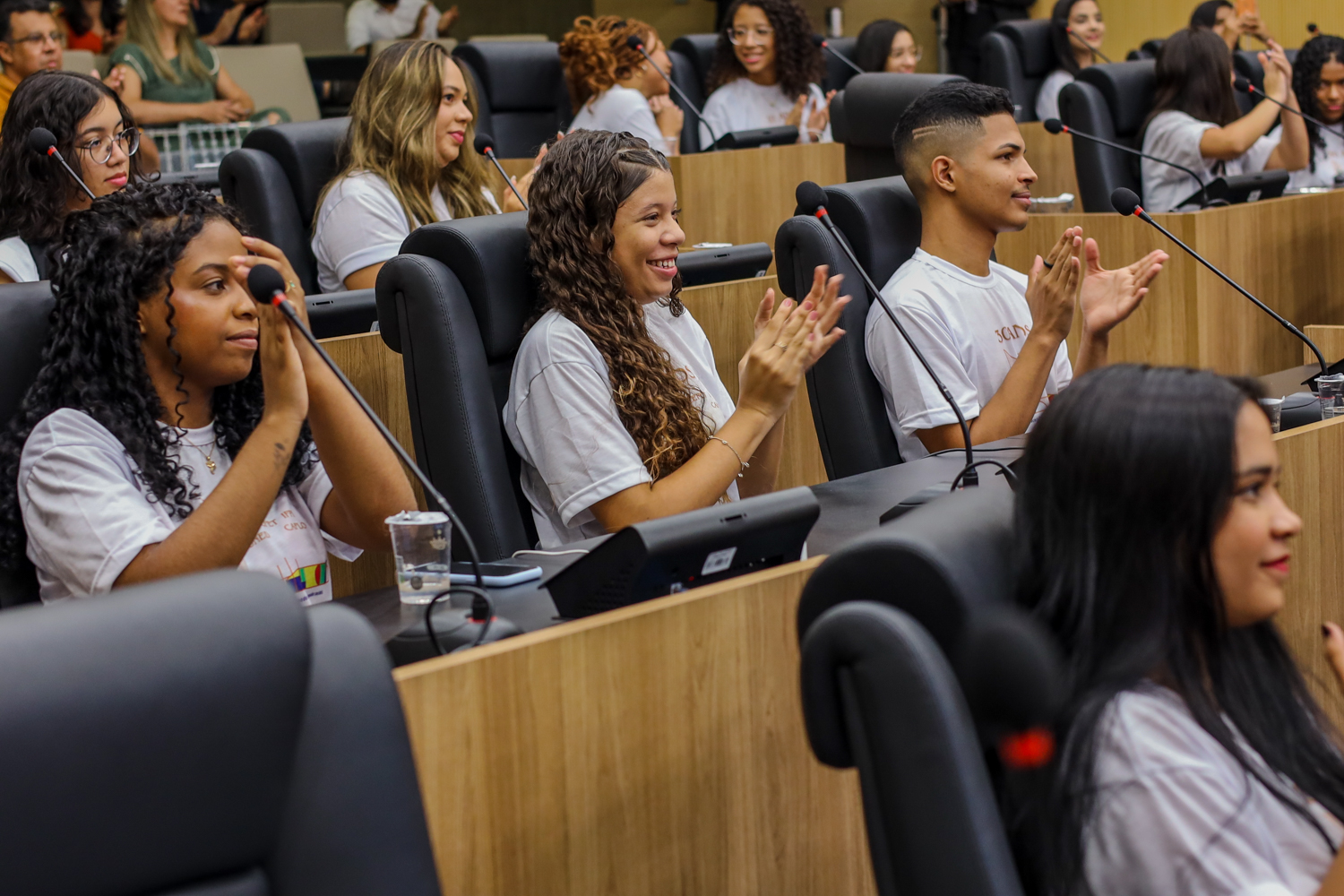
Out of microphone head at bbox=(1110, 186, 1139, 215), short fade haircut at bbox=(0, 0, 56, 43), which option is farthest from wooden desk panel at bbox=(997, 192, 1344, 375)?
short fade haircut at bbox=(0, 0, 56, 43)

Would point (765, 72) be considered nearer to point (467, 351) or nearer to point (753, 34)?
point (753, 34)

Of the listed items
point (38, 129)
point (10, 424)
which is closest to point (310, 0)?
point (38, 129)

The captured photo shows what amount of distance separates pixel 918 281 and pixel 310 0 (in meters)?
5.86

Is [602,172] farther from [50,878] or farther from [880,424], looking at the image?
[50,878]

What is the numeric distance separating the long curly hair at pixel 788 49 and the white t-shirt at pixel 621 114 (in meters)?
0.77

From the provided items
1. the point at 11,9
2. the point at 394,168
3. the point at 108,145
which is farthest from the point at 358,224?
the point at 11,9

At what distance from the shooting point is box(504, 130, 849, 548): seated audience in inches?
73.9

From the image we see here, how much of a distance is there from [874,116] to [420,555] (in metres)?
2.22

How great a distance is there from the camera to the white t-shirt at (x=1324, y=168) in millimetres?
4688

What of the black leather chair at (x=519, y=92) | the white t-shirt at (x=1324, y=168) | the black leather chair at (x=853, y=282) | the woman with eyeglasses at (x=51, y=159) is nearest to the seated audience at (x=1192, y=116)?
the white t-shirt at (x=1324, y=168)

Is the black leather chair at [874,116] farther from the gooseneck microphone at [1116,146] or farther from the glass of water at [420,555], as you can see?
the glass of water at [420,555]

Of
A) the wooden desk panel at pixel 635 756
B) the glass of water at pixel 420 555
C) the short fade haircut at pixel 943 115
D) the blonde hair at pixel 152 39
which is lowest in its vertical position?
the wooden desk panel at pixel 635 756

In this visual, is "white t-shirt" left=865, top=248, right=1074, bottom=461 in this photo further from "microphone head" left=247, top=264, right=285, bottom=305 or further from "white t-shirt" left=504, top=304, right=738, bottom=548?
"microphone head" left=247, top=264, right=285, bottom=305

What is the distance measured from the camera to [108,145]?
8.87 feet
